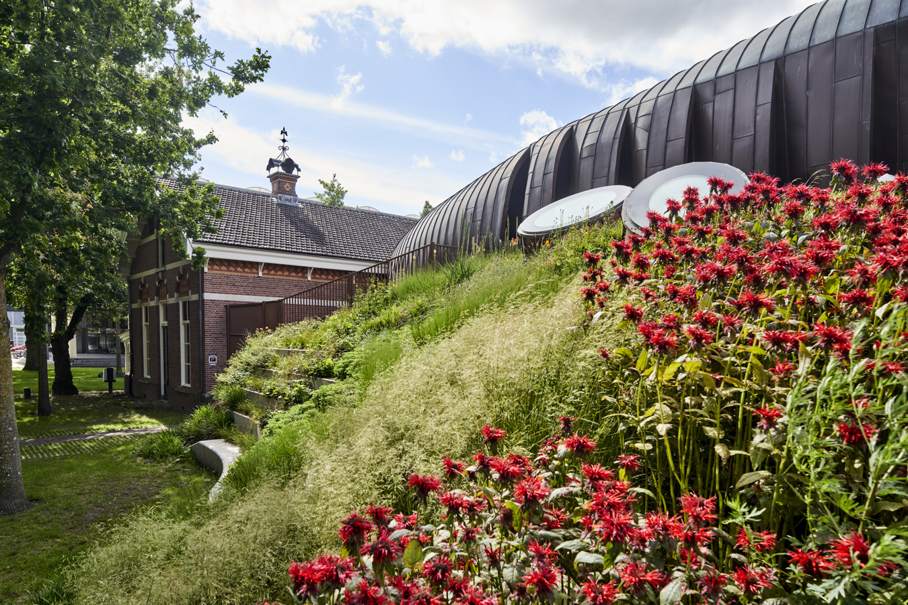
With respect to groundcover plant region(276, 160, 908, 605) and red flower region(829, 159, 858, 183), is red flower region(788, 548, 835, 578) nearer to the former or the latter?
groundcover plant region(276, 160, 908, 605)

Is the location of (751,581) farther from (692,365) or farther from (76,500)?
(76,500)

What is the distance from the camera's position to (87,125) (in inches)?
275

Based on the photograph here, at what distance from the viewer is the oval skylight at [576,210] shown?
711cm

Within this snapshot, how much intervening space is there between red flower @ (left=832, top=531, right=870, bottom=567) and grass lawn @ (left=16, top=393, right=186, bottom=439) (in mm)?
15451

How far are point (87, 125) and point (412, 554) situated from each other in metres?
8.28

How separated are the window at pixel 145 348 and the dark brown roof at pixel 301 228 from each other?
20.4ft

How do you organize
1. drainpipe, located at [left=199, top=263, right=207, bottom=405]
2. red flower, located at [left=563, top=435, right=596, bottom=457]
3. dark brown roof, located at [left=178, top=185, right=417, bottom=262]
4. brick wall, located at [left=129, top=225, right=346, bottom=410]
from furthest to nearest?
dark brown roof, located at [left=178, top=185, right=417, bottom=262], brick wall, located at [left=129, top=225, right=346, bottom=410], drainpipe, located at [left=199, top=263, right=207, bottom=405], red flower, located at [left=563, top=435, right=596, bottom=457]

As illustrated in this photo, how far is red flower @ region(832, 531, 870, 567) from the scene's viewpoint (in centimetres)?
105

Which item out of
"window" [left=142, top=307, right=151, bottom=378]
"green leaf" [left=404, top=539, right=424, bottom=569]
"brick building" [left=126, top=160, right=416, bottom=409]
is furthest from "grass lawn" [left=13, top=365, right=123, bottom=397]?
"green leaf" [left=404, top=539, right=424, bottom=569]

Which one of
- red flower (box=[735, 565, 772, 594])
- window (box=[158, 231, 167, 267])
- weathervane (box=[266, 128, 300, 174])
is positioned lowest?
red flower (box=[735, 565, 772, 594])

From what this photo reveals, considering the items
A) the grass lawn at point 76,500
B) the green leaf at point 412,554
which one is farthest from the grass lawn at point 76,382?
the green leaf at point 412,554

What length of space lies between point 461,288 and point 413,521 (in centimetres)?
446

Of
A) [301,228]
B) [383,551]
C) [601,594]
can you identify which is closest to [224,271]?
[301,228]

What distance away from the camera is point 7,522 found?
6.20 m
